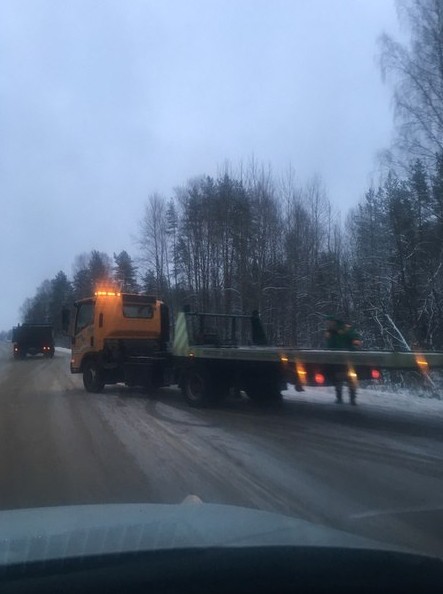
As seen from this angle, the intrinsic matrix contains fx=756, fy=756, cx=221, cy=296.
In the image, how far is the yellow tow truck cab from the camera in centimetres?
1997

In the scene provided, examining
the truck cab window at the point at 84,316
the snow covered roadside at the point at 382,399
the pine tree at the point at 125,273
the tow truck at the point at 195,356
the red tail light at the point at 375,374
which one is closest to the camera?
the red tail light at the point at 375,374

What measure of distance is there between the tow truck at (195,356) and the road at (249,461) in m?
0.90

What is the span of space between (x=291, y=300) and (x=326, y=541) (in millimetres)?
36807

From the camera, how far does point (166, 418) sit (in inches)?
574

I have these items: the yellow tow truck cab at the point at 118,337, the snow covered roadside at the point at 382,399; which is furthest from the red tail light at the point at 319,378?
the yellow tow truck cab at the point at 118,337

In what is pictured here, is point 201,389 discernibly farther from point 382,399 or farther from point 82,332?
point 82,332

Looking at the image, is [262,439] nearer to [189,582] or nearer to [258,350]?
[258,350]

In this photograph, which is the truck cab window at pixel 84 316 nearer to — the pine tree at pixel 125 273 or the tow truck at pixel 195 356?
the tow truck at pixel 195 356

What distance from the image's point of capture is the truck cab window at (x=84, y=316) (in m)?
20.9

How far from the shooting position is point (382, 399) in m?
16.5

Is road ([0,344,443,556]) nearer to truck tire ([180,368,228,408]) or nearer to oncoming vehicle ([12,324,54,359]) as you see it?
truck tire ([180,368,228,408])

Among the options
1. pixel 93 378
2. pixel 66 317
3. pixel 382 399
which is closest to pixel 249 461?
pixel 382 399

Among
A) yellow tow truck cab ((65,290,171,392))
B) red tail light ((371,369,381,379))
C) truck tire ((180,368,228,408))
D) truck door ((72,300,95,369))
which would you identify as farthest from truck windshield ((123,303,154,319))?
red tail light ((371,369,381,379))

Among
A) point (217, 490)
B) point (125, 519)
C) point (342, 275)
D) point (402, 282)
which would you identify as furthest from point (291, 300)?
point (125, 519)
